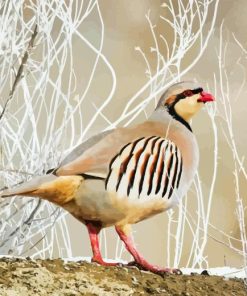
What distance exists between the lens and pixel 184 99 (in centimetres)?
306

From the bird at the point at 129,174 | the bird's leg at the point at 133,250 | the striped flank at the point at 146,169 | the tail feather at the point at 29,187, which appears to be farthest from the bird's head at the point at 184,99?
the tail feather at the point at 29,187

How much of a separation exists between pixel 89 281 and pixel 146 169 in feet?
1.52

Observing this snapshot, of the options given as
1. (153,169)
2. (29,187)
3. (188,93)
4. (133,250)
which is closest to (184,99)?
(188,93)

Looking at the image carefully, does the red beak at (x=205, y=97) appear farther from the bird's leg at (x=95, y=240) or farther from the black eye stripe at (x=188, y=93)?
the bird's leg at (x=95, y=240)

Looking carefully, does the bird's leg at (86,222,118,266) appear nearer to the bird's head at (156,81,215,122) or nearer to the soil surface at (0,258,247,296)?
the soil surface at (0,258,247,296)

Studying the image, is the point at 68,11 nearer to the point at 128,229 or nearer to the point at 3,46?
the point at 3,46

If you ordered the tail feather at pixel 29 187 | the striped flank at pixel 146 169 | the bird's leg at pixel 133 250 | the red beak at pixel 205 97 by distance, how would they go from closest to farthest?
the tail feather at pixel 29 187 → the striped flank at pixel 146 169 → the bird's leg at pixel 133 250 → the red beak at pixel 205 97

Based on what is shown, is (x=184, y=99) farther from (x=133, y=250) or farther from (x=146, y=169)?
(x=133, y=250)

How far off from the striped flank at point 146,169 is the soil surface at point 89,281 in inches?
12.2

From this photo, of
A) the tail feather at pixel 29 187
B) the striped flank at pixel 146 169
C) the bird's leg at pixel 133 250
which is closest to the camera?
the tail feather at pixel 29 187

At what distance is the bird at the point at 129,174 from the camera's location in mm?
2732

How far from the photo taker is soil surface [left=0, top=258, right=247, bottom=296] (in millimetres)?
2680

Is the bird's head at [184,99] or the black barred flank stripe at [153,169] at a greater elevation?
the bird's head at [184,99]

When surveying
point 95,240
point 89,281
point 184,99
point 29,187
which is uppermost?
point 184,99
